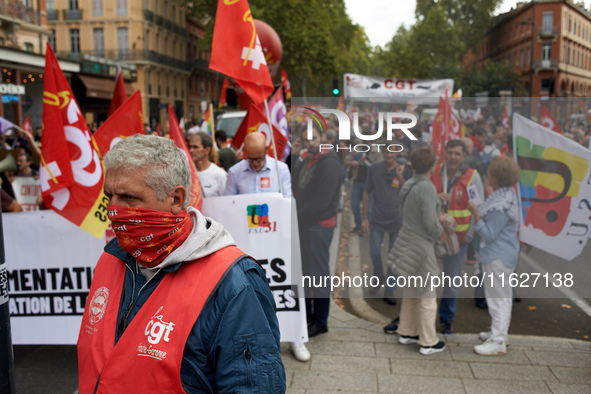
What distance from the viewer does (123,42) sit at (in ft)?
169

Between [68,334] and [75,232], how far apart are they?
0.83 metres

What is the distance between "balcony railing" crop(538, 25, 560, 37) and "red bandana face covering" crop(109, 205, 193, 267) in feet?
260

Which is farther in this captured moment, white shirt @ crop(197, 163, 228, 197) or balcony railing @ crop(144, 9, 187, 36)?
balcony railing @ crop(144, 9, 187, 36)

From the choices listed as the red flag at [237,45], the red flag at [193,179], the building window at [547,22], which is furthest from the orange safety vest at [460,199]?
the building window at [547,22]

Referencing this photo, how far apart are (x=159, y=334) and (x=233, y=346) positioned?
0.23m

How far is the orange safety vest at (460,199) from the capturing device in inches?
183

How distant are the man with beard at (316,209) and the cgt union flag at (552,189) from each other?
1.51 m

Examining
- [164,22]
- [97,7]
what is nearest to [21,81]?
[97,7]

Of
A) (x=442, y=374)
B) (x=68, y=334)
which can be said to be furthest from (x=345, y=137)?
(x=68, y=334)

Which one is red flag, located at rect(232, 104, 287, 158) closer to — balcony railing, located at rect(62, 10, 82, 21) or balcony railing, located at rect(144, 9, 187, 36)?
balcony railing, located at rect(144, 9, 187, 36)

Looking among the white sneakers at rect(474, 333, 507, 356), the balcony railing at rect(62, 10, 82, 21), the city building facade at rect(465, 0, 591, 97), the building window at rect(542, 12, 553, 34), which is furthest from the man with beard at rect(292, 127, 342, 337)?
the building window at rect(542, 12, 553, 34)

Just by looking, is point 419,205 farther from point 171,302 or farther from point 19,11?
point 19,11

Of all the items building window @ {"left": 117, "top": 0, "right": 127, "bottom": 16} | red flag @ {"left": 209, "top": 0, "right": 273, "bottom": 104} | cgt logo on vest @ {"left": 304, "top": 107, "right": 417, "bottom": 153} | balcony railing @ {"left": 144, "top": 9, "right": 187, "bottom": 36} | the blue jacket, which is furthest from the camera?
balcony railing @ {"left": 144, "top": 9, "right": 187, "bottom": 36}

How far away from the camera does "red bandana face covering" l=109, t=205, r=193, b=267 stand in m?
1.79
